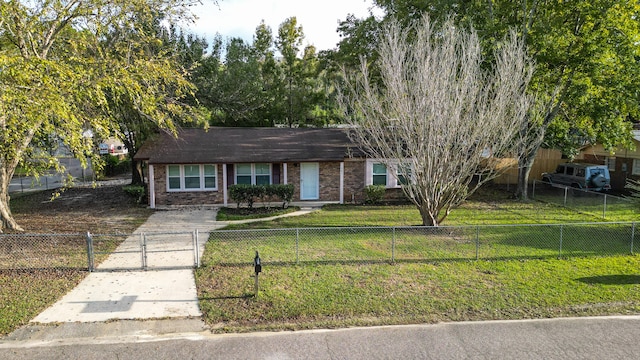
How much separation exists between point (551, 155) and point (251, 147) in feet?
66.3

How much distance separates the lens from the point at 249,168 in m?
19.3

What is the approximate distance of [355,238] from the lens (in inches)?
504

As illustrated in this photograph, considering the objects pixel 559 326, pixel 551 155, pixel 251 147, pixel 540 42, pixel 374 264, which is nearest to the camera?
pixel 559 326

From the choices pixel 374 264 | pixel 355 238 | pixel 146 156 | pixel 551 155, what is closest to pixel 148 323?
pixel 374 264

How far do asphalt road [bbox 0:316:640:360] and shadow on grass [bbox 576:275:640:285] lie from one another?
208 cm

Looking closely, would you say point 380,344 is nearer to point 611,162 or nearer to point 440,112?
point 440,112

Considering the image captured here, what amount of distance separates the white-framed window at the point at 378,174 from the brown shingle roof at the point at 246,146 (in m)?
1.26

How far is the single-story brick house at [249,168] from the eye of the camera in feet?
60.8

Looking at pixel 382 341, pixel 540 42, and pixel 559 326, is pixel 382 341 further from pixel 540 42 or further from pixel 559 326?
pixel 540 42

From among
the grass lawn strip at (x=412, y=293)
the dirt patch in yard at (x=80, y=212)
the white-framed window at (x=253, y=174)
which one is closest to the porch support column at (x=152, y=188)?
the dirt patch in yard at (x=80, y=212)

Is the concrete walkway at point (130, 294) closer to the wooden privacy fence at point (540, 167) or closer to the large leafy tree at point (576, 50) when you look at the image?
the large leafy tree at point (576, 50)

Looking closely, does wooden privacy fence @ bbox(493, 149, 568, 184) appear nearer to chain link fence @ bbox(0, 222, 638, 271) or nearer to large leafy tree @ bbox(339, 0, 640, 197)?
large leafy tree @ bbox(339, 0, 640, 197)

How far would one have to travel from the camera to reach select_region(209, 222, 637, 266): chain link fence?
10875 millimetres

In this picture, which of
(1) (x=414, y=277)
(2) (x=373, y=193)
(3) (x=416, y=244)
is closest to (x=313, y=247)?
(3) (x=416, y=244)
